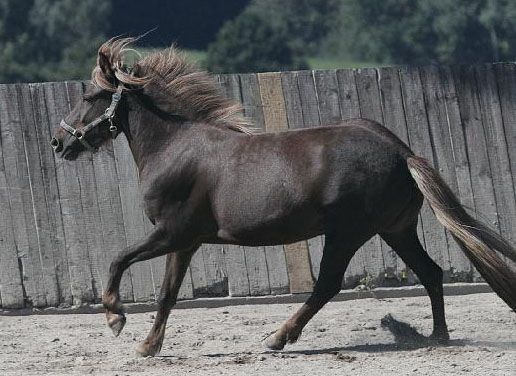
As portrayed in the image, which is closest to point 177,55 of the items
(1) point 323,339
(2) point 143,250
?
(2) point 143,250

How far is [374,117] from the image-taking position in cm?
1001

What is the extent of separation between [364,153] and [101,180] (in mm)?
2999

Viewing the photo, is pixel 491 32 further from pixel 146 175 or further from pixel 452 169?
pixel 146 175

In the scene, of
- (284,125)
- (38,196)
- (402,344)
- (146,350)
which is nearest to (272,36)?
(284,125)

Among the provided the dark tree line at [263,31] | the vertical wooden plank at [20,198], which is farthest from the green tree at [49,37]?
the vertical wooden plank at [20,198]

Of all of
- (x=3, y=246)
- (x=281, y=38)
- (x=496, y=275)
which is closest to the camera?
(x=496, y=275)

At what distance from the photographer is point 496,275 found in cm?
745

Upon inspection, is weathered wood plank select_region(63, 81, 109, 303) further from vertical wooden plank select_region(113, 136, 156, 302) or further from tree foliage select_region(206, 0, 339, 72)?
tree foliage select_region(206, 0, 339, 72)

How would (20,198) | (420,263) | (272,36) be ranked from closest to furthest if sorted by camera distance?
(420,263)
(20,198)
(272,36)

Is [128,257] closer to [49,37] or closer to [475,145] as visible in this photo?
[475,145]

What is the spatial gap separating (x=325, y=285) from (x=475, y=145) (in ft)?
9.70

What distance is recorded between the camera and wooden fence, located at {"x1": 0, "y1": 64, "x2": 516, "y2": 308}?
9734 mm

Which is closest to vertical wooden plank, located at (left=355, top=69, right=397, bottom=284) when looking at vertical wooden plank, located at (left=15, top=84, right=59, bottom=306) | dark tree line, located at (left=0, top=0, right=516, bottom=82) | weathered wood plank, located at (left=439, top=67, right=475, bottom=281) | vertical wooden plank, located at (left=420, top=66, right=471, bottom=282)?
vertical wooden plank, located at (left=420, top=66, right=471, bottom=282)

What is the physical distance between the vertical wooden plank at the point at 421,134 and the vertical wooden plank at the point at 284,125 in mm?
1058
